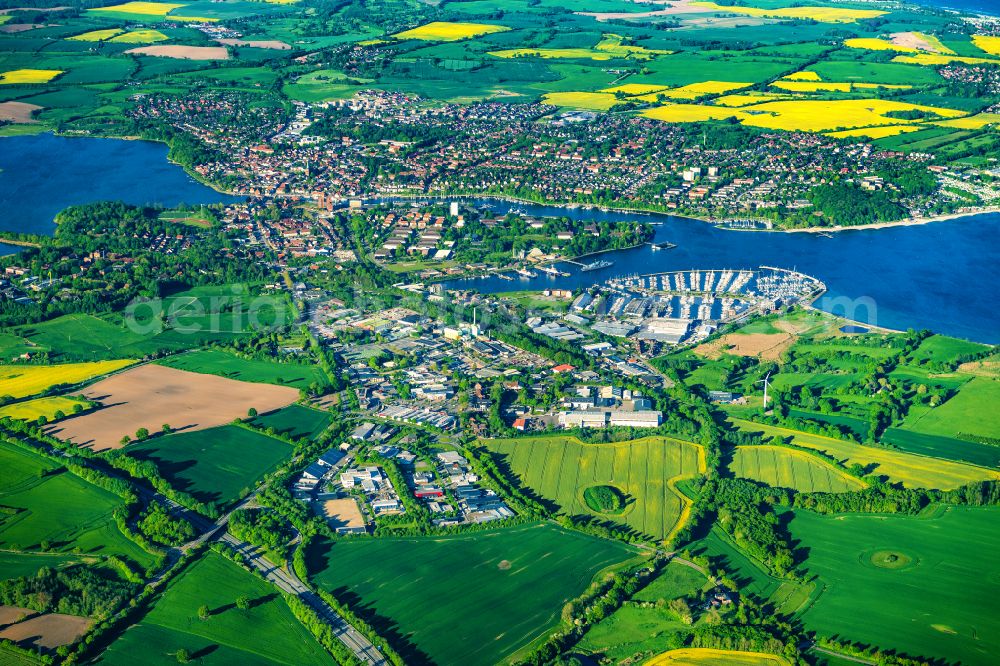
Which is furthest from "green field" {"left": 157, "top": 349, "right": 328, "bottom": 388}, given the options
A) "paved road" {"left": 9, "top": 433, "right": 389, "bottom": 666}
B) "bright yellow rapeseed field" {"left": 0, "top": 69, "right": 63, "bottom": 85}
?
"bright yellow rapeseed field" {"left": 0, "top": 69, "right": 63, "bottom": 85}

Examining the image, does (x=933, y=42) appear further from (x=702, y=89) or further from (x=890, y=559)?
(x=890, y=559)

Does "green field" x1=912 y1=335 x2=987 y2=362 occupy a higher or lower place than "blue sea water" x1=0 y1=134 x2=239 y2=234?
lower

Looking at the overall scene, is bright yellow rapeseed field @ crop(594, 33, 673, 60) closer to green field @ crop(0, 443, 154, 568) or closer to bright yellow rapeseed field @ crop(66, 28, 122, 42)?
bright yellow rapeseed field @ crop(66, 28, 122, 42)

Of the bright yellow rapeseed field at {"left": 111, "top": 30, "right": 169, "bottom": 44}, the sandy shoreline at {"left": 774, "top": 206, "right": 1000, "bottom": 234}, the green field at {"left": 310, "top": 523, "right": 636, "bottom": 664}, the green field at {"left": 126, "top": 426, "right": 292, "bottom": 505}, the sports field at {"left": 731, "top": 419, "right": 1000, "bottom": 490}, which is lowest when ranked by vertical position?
the sports field at {"left": 731, "top": 419, "right": 1000, "bottom": 490}

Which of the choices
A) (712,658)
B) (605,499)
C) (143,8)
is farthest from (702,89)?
(712,658)

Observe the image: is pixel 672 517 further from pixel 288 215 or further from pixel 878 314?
pixel 288 215

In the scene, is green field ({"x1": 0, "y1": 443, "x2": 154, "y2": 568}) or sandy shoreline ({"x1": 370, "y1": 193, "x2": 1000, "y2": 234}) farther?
sandy shoreline ({"x1": 370, "y1": 193, "x2": 1000, "y2": 234})

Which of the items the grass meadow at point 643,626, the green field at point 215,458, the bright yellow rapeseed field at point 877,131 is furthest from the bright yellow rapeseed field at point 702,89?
the grass meadow at point 643,626
